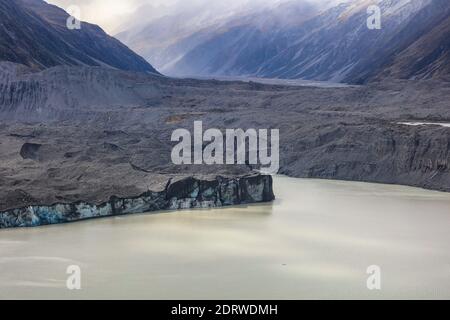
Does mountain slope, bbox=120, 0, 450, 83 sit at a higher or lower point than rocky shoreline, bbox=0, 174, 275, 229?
higher

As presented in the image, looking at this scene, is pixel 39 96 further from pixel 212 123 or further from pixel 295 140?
pixel 295 140

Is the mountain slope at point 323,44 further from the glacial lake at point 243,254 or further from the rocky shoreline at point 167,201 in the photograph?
the glacial lake at point 243,254

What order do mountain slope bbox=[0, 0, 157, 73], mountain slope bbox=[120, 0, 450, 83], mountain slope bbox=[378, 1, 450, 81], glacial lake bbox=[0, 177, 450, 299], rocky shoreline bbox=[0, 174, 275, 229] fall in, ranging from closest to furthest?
glacial lake bbox=[0, 177, 450, 299] < rocky shoreline bbox=[0, 174, 275, 229] < mountain slope bbox=[0, 0, 157, 73] < mountain slope bbox=[378, 1, 450, 81] < mountain slope bbox=[120, 0, 450, 83]

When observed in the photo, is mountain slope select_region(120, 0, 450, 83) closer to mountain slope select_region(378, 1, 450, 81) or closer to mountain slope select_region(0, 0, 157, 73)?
mountain slope select_region(378, 1, 450, 81)

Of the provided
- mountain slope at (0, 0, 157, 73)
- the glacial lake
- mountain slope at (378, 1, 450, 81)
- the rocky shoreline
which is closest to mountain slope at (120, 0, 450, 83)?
mountain slope at (378, 1, 450, 81)

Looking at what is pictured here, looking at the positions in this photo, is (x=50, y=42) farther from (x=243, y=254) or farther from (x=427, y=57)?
(x=243, y=254)

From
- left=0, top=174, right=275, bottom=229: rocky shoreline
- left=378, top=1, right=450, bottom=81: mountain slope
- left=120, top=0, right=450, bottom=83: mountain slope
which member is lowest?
left=0, top=174, right=275, bottom=229: rocky shoreline

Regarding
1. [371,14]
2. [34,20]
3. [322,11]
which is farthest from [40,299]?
[322,11]
